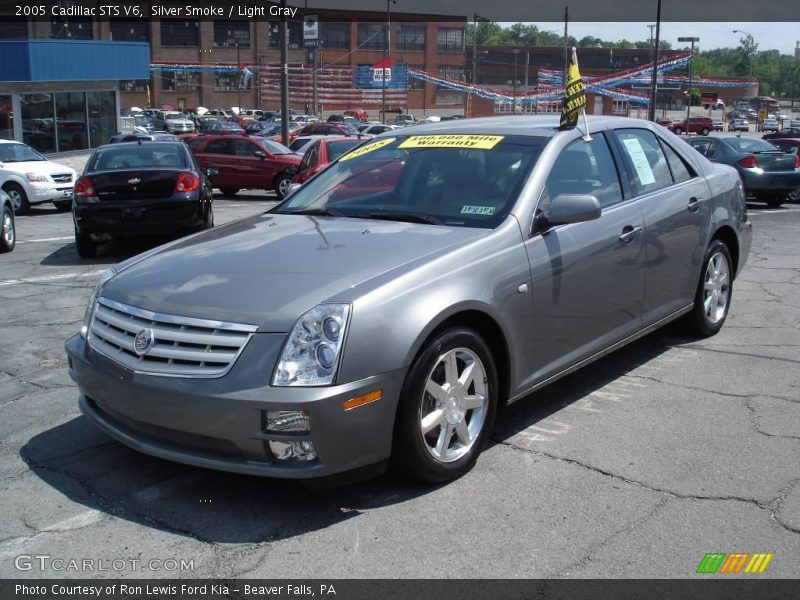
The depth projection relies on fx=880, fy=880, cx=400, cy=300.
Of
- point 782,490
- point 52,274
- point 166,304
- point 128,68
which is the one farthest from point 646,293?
point 128,68

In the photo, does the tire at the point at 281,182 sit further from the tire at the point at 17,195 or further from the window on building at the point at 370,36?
the window on building at the point at 370,36

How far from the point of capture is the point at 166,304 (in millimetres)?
3928

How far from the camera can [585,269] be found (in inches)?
194

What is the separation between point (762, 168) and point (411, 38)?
78190 millimetres

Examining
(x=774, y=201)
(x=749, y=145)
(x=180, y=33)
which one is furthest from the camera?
(x=180, y=33)

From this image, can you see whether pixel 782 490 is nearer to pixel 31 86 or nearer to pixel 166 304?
pixel 166 304

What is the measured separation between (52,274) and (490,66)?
106078mm

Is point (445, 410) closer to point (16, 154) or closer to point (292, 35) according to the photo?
point (16, 154)

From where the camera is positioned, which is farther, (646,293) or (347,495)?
(646,293)

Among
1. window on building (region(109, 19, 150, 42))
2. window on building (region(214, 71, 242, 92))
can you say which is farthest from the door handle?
window on building (region(214, 71, 242, 92))

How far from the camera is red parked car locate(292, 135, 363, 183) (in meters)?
17.6

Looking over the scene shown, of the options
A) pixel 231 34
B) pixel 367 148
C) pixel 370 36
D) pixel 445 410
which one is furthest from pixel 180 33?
pixel 445 410

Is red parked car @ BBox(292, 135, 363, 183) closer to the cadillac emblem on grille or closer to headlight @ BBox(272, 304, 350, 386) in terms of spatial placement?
the cadillac emblem on grille

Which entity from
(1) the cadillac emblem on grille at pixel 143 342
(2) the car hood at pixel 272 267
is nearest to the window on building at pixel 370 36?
(2) the car hood at pixel 272 267
